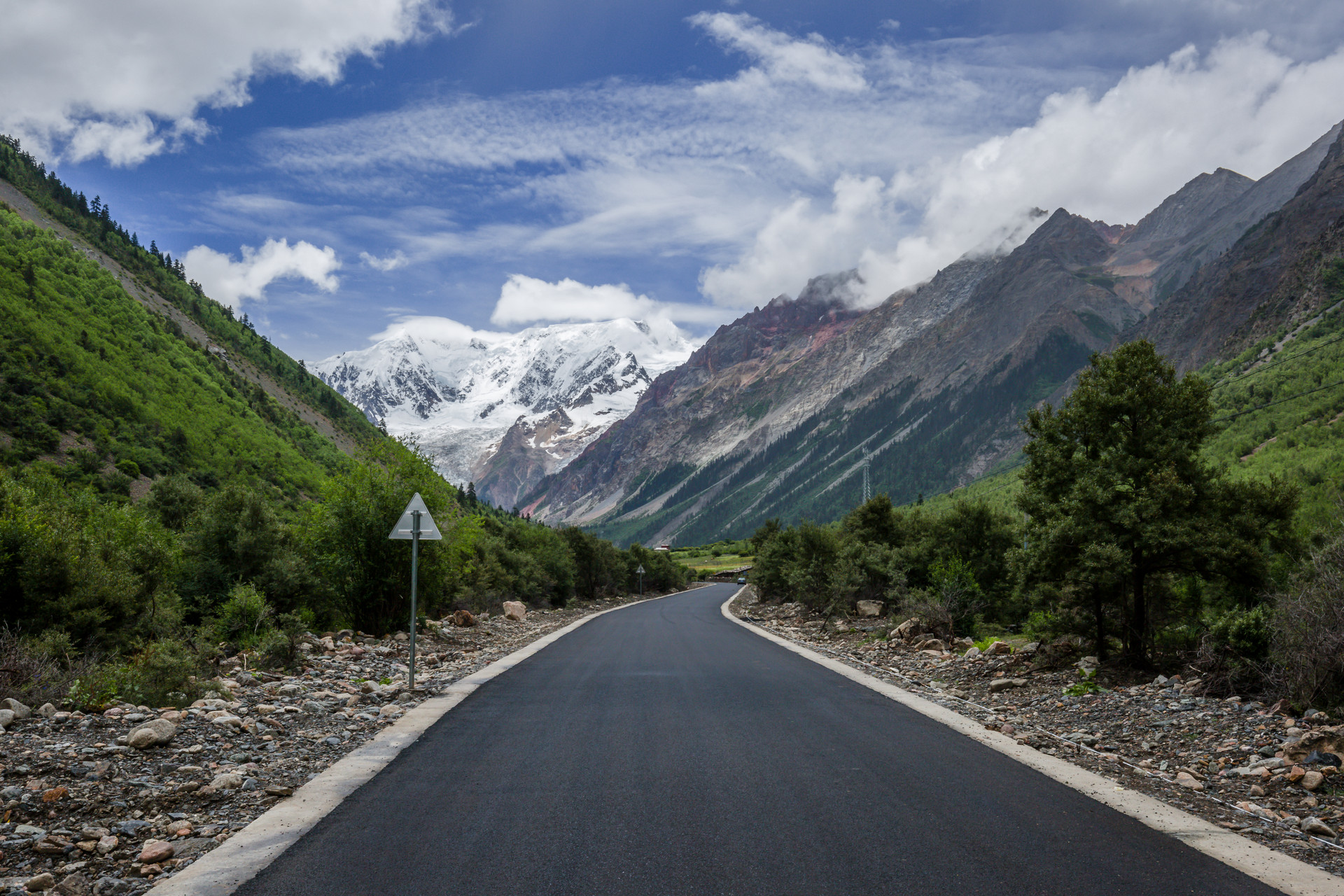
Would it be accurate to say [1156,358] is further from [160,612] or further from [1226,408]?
[1226,408]

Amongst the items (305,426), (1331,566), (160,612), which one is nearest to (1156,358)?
(1331,566)

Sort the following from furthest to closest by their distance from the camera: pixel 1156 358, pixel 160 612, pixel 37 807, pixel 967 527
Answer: pixel 967 527 < pixel 160 612 < pixel 1156 358 < pixel 37 807

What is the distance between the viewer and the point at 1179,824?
20.2 ft

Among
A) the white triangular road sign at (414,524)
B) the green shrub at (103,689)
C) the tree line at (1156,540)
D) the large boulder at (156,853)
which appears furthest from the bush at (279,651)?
the tree line at (1156,540)

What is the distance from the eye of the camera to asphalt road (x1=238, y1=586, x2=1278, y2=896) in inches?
193

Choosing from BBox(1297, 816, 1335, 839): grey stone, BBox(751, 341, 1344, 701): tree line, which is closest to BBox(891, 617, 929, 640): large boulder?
BBox(751, 341, 1344, 701): tree line

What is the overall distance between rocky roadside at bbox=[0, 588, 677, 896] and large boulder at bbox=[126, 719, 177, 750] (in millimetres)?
12

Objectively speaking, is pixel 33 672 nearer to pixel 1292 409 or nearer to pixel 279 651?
pixel 279 651

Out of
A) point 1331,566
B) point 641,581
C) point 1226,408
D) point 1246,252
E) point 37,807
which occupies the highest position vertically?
point 1246,252

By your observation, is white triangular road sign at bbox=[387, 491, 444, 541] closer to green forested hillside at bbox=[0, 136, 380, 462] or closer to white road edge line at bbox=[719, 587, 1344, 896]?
white road edge line at bbox=[719, 587, 1344, 896]

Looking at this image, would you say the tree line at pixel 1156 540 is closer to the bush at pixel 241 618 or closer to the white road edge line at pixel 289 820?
the white road edge line at pixel 289 820

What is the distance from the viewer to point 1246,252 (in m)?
145

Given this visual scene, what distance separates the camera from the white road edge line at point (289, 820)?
16.0ft

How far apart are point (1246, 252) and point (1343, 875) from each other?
179 m
